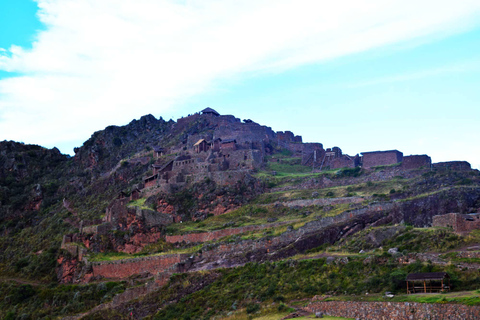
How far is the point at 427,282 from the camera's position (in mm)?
23469

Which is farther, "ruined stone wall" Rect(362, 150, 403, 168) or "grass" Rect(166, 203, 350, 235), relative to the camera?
"ruined stone wall" Rect(362, 150, 403, 168)

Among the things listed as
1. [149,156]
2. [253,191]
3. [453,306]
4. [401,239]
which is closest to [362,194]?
[253,191]

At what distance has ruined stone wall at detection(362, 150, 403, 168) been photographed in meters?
63.0

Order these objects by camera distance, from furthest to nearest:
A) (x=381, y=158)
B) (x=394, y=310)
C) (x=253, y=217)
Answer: (x=381, y=158) → (x=253, y=217) → (x=394, y=310)

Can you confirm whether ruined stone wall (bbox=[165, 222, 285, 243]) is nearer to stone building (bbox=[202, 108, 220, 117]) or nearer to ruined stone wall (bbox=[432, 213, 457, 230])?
ruined stone wall (bbox=[432, 213, 457, 230])

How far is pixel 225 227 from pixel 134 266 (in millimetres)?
9216

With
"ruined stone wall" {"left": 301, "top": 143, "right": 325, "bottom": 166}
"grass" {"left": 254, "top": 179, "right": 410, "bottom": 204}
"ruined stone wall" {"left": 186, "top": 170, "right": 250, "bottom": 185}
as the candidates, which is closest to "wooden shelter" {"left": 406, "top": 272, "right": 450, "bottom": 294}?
"grass" {"left": 254, "top": 179, "right": 410, "bottom": 204}

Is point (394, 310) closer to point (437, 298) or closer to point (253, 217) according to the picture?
point (437, 298)

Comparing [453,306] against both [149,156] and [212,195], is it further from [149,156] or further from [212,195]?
[149,156]

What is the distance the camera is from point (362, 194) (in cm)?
5241

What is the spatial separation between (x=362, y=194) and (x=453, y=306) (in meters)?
33.4

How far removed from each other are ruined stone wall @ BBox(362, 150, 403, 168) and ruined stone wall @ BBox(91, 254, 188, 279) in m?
27.6

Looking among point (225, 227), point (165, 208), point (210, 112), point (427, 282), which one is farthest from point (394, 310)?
point (210, 112)

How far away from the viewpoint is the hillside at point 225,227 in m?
29.9
